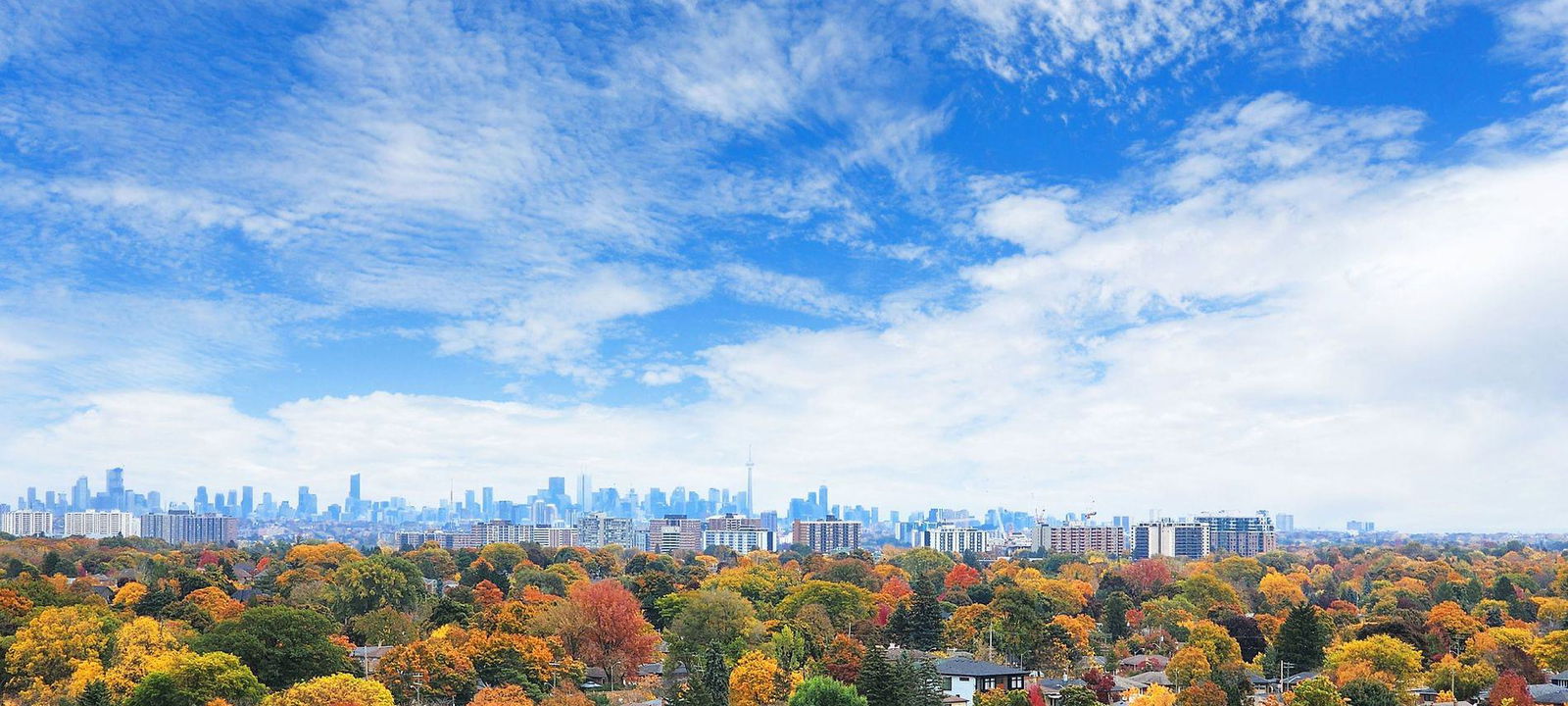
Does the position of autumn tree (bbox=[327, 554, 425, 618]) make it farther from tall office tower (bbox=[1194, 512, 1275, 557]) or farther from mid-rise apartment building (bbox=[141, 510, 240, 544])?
mid-rise apartment building (bbox=[141, 510, 240, 544])

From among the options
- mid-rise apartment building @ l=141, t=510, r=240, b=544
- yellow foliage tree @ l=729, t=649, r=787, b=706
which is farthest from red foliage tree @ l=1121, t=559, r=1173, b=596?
mid-rise apartment building @ l=141, t=510, r=240, b=544

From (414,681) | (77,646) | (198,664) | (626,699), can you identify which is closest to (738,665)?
(626,699)

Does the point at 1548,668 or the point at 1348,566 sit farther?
the point at 1348,566

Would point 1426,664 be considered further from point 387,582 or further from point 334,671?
point 387,582

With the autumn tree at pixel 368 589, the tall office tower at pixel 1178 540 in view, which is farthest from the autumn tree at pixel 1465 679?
the tall office tower at pixel 1178 540

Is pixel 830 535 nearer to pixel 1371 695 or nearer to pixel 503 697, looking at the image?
pixel 503 697

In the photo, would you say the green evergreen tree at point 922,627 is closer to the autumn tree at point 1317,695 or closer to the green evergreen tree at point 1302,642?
the green evergreen tree at point 1302,642
